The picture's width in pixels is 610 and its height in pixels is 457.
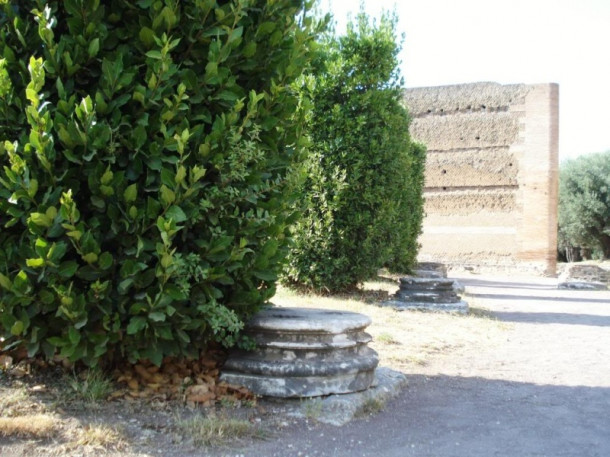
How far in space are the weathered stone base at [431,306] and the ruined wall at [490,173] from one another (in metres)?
18.1

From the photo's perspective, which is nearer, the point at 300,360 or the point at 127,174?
the point at 127,174

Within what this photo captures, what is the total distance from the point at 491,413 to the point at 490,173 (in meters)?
26.6

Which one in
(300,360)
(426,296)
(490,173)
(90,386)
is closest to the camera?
(90,386)

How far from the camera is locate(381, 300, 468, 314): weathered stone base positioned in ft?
31.3

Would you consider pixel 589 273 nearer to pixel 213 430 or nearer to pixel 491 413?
pixel 491 413

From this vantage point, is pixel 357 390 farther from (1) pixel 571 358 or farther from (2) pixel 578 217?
(2) pixel 578 217

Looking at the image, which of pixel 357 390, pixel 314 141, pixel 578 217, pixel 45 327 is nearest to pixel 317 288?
pixel 314 141

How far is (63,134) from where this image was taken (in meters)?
3.08

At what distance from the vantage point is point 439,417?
3.88 m

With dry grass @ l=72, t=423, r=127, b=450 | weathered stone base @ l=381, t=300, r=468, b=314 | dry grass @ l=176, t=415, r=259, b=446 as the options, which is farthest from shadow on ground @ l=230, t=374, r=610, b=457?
weathered stone base @ l=381, t=300, r=468, b=314

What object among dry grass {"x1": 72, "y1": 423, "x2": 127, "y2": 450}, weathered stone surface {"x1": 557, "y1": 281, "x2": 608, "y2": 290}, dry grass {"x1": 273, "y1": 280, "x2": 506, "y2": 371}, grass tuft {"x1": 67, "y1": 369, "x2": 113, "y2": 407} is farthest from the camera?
weathered stone surface {"x1": 557, "y1": 281, "x2": 608, "y2": 290}

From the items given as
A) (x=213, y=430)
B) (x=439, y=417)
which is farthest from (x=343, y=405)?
(x=213, y=430)

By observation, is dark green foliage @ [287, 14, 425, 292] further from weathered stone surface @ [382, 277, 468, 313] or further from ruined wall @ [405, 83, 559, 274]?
ruined wall @ [405, 83, 559, 274]

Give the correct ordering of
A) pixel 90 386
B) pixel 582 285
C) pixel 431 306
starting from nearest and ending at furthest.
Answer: pixel 90 386, pixel 431 306, pixel 582 285
